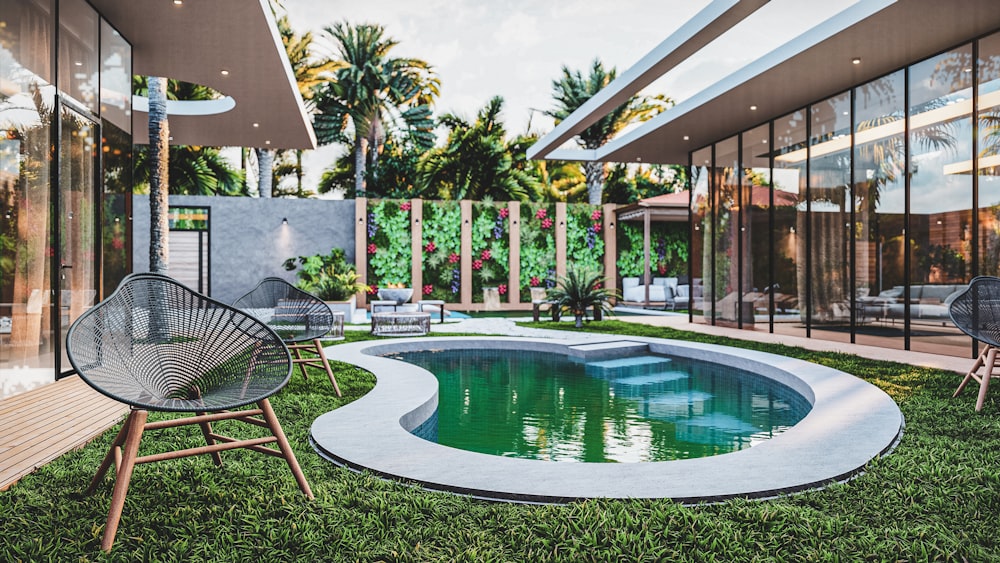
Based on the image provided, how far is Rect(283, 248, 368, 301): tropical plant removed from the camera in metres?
11.9

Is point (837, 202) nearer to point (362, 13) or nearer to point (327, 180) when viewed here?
point (362, 13)

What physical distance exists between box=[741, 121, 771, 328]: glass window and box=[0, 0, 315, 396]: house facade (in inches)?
285

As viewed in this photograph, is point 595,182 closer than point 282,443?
No

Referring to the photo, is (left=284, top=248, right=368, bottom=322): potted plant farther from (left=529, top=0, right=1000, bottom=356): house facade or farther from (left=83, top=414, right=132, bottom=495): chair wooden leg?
(left=83, top=414, right=132, bottom=495): chair wooden leg

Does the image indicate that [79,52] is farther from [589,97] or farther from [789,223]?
[589,97]

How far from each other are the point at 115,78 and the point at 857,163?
28.5 ft

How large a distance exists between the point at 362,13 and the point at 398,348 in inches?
576

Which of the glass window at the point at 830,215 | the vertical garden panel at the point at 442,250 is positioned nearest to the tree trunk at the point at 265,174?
the vertical garden panel at the point at 442,250

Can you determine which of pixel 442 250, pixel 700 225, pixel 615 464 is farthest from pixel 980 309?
pixel 442 250

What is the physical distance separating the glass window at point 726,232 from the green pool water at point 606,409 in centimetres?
407

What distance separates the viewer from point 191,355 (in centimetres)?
261

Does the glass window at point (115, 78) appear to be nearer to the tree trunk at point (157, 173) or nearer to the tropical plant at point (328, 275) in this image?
the tree trunk at point (157, 173)

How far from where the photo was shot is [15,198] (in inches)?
179

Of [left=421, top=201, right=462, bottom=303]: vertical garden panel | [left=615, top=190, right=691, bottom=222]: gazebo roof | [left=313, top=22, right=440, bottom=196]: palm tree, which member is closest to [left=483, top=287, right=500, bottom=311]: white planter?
[left=421, top=201, right=462, bottom=303]: vertical garden panel
